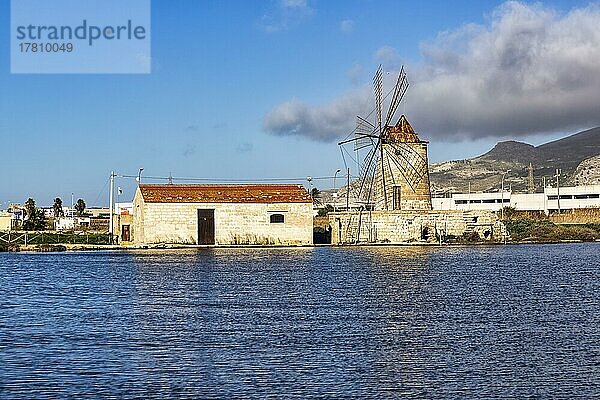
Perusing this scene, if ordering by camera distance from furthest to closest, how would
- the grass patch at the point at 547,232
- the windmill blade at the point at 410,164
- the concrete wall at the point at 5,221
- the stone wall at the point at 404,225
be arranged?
the concrete wall at the point at 5,221 < the grass patch at the point at 547,232 < the windmill blade at the point at 410,164 < the stone wall at the point at 404,225

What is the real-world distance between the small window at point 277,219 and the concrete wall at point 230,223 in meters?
0.16

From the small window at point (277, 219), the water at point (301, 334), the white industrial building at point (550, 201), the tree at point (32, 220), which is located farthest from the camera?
the white industrial building at point (550, 201)

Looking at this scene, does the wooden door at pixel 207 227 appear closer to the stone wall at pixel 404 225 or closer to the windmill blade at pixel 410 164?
the stone wall at pixel 404 225

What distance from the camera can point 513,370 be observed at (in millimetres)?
12734

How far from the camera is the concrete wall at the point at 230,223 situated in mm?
49188

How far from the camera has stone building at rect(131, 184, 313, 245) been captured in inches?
1940

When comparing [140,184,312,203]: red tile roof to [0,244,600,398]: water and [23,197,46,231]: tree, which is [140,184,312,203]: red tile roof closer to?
[0,244,600,398]: water

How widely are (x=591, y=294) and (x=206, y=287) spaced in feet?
36.0

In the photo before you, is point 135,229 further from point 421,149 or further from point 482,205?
point 482,205

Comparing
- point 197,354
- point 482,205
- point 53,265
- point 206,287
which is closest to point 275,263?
point 53,265

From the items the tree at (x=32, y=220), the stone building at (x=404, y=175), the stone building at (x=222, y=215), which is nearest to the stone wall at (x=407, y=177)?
the stone building at (x=404, y=175)

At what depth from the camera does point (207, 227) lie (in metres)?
50.0

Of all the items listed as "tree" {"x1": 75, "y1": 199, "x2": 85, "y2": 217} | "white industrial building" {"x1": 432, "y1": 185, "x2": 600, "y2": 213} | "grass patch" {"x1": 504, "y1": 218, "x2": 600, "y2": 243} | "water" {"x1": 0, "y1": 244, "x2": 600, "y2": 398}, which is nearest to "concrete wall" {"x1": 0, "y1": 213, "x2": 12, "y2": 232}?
"tree" {"x1": 75, "y1": 199, "x2": 85, "y2": 217}

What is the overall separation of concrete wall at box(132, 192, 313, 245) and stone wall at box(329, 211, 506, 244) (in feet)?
15.6
